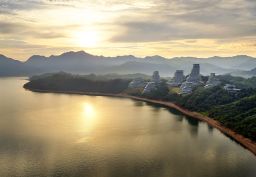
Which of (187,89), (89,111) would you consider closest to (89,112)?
(89,111)

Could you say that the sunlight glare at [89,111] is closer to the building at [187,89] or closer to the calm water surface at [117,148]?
the calm water surface at [117,148]

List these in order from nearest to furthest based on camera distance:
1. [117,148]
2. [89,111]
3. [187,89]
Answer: [117,148], [89,111], [187,89]

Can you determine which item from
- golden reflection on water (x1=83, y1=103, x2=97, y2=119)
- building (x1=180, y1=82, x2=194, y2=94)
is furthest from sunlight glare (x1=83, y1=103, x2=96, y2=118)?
building (x1=180, y1=82, x2=194, y2=94)

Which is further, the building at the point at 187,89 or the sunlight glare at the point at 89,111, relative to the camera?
the building at the point at 187,89

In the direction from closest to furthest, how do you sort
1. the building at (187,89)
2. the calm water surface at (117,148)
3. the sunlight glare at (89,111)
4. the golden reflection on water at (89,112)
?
the calm water surface at (117,148), the golden reflection on water at (89,112), the sunlight glare at (89,111), the building at (187,89)

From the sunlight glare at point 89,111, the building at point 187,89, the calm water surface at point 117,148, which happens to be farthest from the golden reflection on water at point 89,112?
the building at point 187,89

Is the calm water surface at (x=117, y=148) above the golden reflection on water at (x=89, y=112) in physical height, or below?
below

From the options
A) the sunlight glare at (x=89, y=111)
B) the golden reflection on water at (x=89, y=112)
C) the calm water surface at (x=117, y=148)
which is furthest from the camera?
the sunlight glare at (x=89, y=111)

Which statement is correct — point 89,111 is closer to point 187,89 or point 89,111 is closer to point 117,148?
point 187,89
